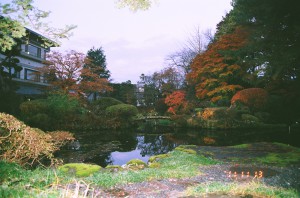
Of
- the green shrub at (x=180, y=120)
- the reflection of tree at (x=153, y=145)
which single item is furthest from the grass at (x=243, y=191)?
the green shrub at (x=180, y=120)

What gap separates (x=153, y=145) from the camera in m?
18.2

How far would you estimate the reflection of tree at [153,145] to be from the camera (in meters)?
16.2

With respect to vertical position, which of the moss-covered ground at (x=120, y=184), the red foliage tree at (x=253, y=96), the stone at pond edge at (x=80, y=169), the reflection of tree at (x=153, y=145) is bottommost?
the reflection of tree at (x=153, y=145)

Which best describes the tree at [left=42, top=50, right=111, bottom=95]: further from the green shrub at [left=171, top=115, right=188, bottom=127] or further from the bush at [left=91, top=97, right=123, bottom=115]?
the green shrub at [left=171, top=115, right=188, bottom=127]

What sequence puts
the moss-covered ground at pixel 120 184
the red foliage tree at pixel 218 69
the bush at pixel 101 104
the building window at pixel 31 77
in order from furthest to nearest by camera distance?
the building window at pixel 31 77 → the bush at pixel 101 104 → the red foliage tree at pixel 218 69 → the moss-covered ground at pixel 120 184

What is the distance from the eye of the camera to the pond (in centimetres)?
1340

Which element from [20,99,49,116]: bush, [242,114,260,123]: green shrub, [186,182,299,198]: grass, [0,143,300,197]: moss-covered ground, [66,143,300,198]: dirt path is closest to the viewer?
[0,143,300,197]: moss-covered ground

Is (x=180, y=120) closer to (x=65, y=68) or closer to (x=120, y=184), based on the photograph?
(x=65, y=68)

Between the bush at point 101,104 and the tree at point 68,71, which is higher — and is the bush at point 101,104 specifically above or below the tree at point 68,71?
below

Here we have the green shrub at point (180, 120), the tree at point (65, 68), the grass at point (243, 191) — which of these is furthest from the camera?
the green shrub at point (180, 120)

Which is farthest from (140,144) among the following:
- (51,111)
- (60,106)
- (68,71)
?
(68,71)

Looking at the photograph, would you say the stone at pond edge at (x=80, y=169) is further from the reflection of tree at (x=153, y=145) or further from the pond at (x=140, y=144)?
the reflection of tree at (x=153, y=145)

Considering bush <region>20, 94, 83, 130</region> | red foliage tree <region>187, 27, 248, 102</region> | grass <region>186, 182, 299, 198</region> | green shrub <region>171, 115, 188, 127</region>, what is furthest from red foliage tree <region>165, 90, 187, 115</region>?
grass <region>186, 182, 299, 198</region>

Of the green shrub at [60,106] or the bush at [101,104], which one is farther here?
the bush at [101,104]
